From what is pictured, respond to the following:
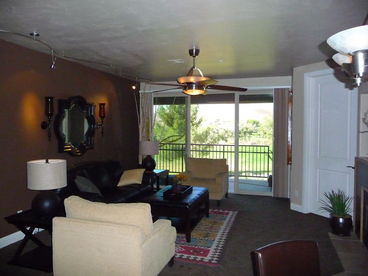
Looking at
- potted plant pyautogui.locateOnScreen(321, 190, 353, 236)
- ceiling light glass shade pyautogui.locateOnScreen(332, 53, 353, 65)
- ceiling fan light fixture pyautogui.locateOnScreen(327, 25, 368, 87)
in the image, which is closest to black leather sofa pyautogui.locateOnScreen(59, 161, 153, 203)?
potted plant pyautogui.locateOnScreen(321, 190, 353, 236)

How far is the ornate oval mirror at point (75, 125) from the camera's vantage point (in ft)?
14.9

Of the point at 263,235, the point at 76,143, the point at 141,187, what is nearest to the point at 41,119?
the point at 76,143

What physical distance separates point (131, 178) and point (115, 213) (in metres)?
2.84

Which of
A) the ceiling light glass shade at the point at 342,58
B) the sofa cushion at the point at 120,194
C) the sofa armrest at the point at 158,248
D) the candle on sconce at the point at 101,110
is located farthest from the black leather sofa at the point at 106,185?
the ceiling light glass shade at the point at 342,58

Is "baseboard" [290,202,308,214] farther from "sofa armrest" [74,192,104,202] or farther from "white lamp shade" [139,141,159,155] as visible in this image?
"sofa armrest" [74,192,104,202]

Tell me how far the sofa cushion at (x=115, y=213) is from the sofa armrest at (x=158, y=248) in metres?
0.11

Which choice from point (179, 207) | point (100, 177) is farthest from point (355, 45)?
point (100, 177)

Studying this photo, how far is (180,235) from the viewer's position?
4141 millimetres

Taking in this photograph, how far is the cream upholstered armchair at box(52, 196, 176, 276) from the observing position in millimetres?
2441

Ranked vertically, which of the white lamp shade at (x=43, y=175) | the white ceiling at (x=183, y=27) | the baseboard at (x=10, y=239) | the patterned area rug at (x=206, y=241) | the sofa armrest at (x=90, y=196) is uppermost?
the white ceiling at (x=183, y=27)

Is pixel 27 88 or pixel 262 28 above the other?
pixel 262 28

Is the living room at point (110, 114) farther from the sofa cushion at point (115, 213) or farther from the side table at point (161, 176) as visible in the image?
the sofa cushion at point (115, 213)

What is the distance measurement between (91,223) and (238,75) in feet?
14.9

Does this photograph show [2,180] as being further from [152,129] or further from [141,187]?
[152,129]
